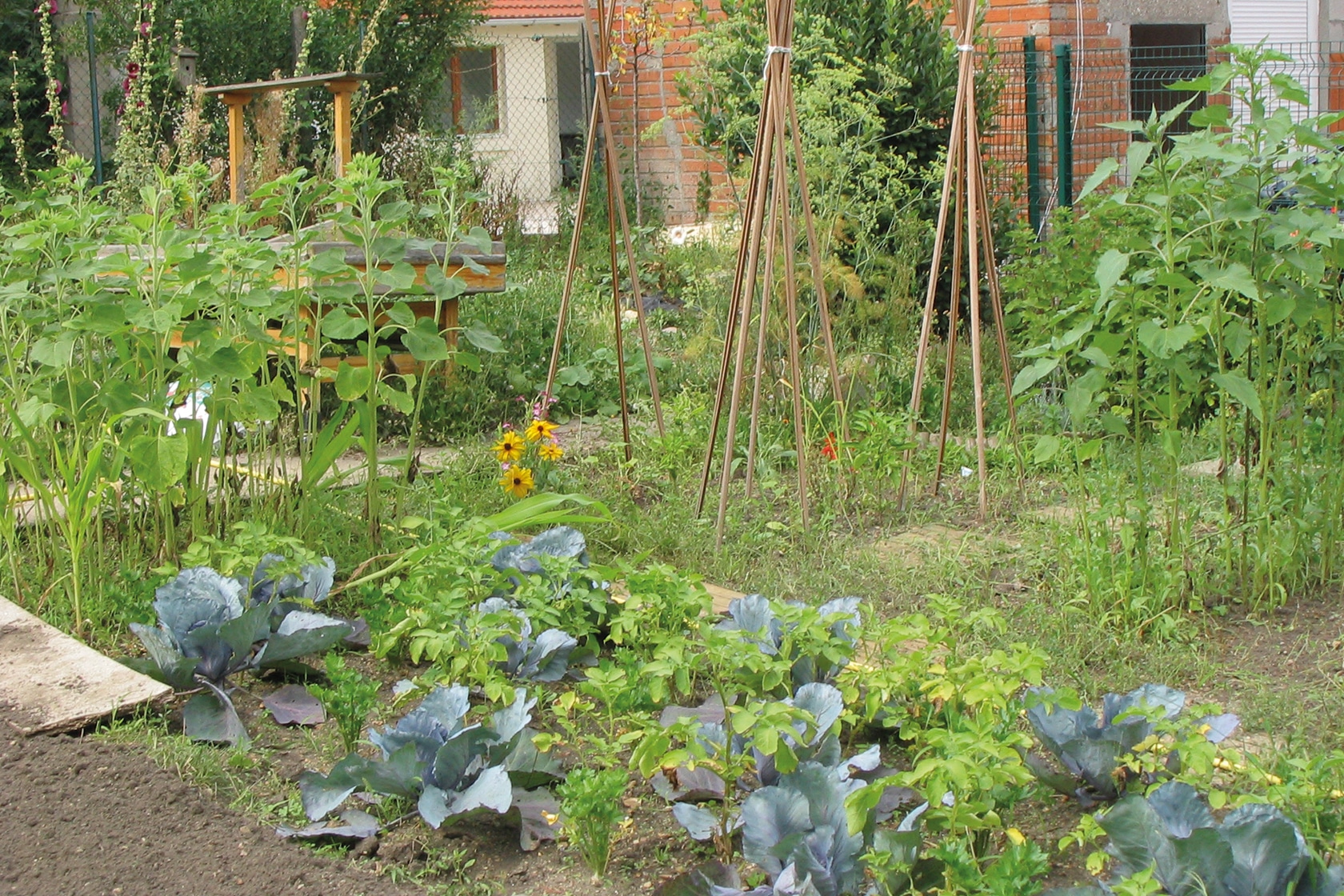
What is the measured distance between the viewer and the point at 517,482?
13.0ft

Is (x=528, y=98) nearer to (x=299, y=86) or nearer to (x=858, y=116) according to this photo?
(x=299, y=86)

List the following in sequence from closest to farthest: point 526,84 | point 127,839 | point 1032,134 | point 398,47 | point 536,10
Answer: point 127,839
point 1032,134
point 398,47
point 536,10
point 526,84

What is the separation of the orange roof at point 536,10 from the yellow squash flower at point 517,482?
14162mm

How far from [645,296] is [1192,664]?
5590 millimetres

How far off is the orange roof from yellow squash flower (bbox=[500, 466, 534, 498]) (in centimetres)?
1416

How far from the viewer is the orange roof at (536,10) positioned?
56.2 feet

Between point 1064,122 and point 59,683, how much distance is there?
5.78m

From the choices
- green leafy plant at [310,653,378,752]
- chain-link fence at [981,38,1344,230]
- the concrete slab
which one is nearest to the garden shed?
chain-link fence at [981,38,1344,230]

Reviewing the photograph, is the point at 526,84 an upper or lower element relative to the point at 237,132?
upper

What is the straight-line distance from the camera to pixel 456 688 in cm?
238

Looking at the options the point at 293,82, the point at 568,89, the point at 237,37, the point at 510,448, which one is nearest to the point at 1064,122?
the point at 293,82

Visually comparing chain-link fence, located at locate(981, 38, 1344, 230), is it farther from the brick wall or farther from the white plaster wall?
the white plaster wall

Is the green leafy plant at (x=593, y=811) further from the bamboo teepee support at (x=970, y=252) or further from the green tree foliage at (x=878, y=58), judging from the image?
the green tree foliage at (x=878, y=58)

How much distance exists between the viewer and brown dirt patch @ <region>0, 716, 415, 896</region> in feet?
6.57
